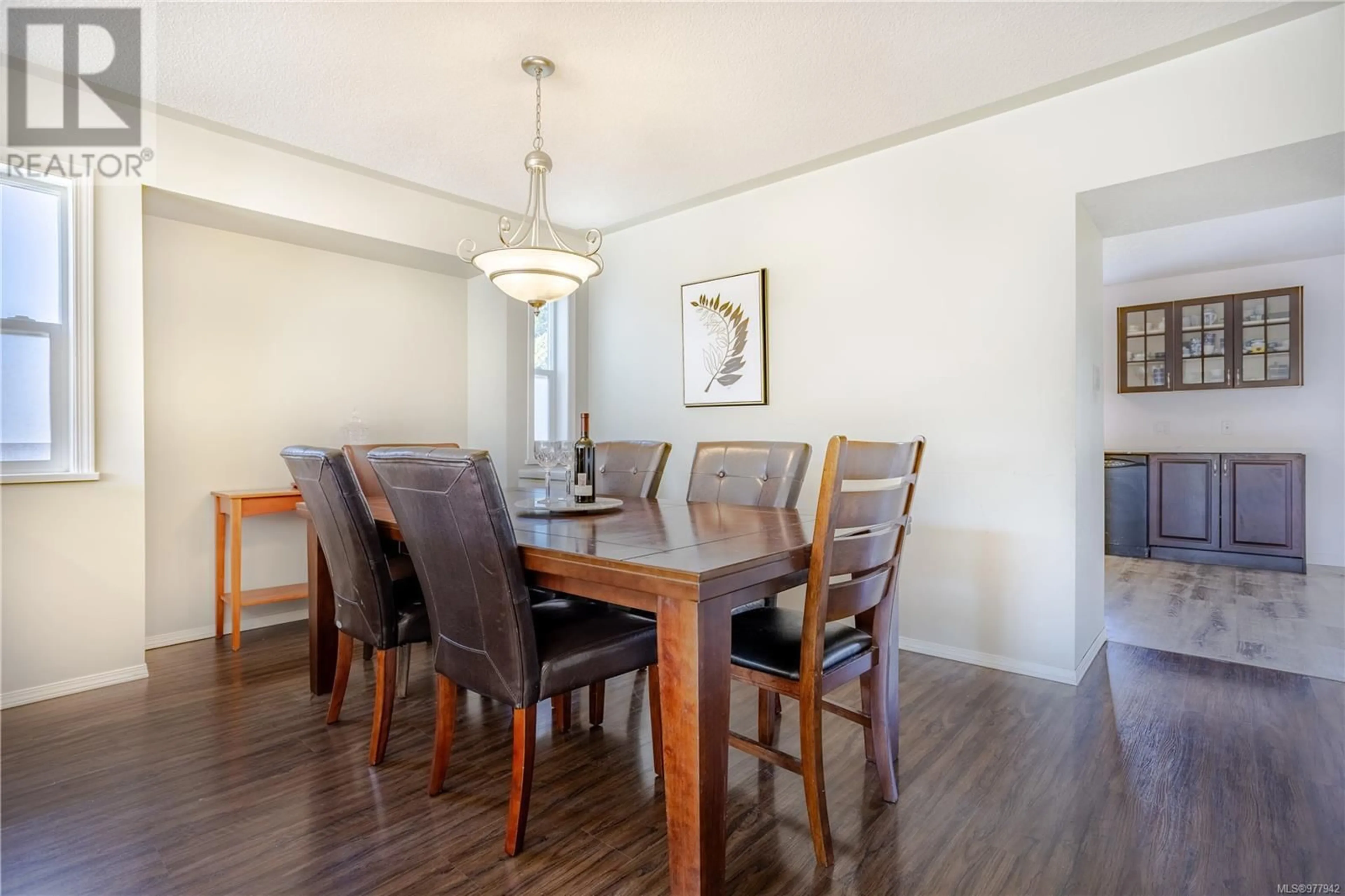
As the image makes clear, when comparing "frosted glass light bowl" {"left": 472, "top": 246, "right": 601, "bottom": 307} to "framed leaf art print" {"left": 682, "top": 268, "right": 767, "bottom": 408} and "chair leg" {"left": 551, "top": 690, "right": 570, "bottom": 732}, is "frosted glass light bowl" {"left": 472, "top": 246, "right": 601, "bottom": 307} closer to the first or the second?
"framed leaf art print" {"left": 682, "top": 268, "right": 767, "bottom": 408}

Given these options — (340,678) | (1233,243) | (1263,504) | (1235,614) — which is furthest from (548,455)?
(1263,504)

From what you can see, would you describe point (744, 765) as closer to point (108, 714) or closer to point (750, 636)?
point (750, 636)

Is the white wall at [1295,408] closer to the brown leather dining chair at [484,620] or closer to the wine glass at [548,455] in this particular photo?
the wine glass at [548,455]

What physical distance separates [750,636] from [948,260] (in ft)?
7.14

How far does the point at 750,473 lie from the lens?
2658 millimetres

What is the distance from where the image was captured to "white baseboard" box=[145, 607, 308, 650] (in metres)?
3.17

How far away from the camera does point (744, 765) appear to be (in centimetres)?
199

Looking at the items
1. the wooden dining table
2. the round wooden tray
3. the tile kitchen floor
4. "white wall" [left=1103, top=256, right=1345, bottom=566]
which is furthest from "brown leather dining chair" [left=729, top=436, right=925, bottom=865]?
"white wall" [left=1103, top=256, right=1345, bottom=566]

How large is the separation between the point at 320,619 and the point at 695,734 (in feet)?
6.25

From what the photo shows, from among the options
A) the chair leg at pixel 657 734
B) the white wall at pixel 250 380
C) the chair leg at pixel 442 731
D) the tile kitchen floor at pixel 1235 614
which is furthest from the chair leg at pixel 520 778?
the tile kitchen floor at pixel 1235 614

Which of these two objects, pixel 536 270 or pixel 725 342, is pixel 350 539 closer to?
pixel 536 270

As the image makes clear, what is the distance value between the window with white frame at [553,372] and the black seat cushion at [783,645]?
3318 mm

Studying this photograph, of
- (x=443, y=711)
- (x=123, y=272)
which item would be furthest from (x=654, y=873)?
(x=123, y=272)

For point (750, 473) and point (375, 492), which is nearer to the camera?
point (750, 473)
